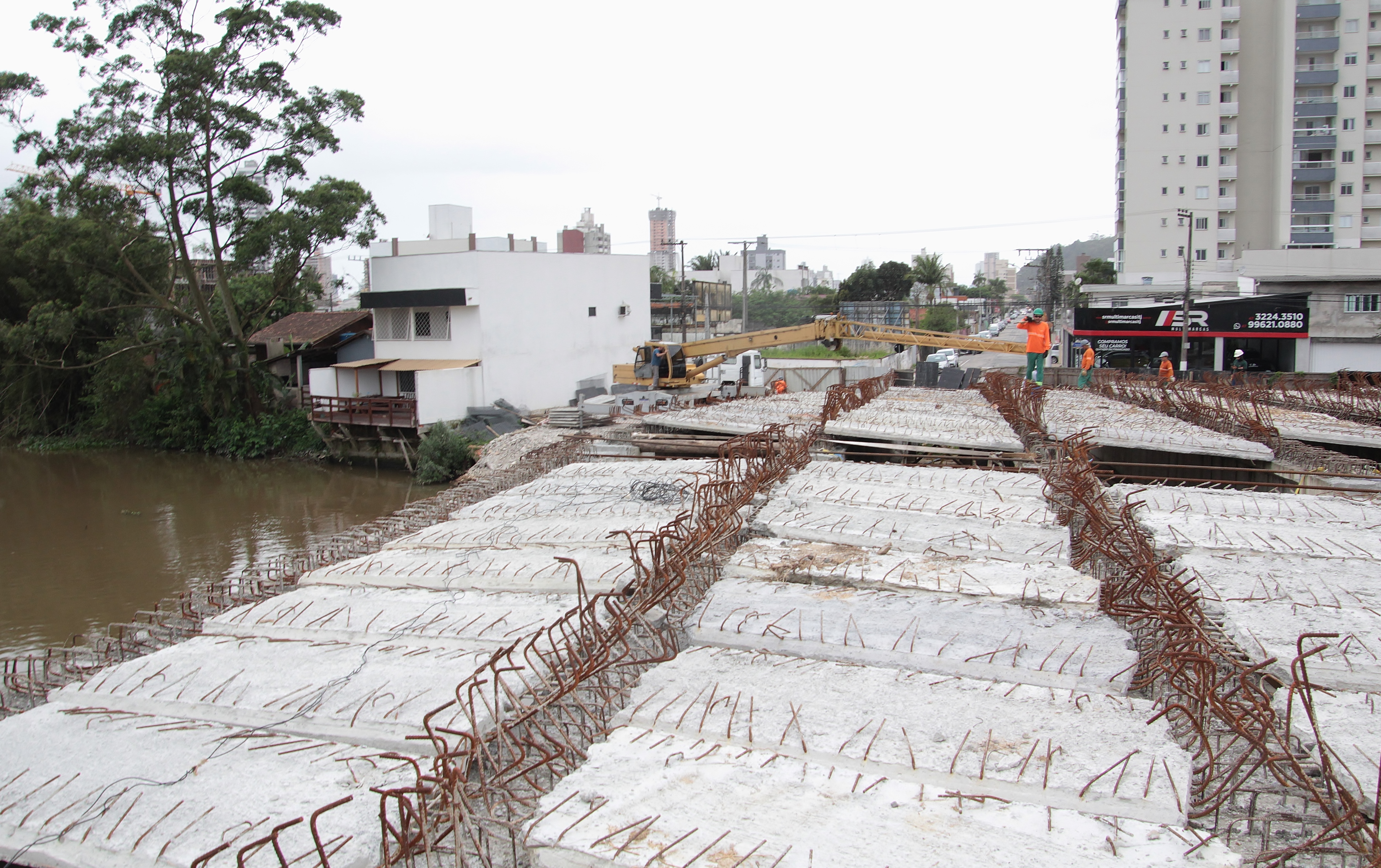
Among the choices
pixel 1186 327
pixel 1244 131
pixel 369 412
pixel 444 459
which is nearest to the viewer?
pixel 444 459

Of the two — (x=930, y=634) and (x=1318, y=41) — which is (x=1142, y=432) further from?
(x=1318, y=41)

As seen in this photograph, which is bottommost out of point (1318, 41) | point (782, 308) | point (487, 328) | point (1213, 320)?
point (1213, 320)

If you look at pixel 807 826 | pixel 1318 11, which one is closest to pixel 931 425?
pixel 807 826

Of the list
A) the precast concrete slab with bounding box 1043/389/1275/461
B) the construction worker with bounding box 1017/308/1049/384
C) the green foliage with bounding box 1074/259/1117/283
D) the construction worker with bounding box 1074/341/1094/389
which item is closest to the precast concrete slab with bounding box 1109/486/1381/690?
the precast concrete slab with bounding box 1043/389/1275/461

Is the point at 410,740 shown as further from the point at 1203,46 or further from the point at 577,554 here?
the point at 1203,46

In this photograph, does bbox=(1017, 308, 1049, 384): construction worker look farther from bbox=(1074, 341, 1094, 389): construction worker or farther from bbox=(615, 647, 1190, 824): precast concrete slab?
bbox=(615, 647, 1190, 824): precast concrete slab

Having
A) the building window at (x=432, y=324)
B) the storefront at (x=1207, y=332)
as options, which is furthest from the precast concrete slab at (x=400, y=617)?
the storefront at (x=1207, y=332)

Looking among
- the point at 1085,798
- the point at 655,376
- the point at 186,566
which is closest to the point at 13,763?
the point at 1085,798

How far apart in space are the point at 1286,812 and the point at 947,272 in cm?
7120

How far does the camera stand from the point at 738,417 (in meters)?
12.0

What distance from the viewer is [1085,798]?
262 cm

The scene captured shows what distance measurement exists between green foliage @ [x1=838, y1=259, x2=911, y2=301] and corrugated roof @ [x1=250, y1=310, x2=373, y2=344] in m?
38.5

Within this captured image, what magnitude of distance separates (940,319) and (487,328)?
35.4 m

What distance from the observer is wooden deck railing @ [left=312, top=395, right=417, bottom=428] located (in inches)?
994
